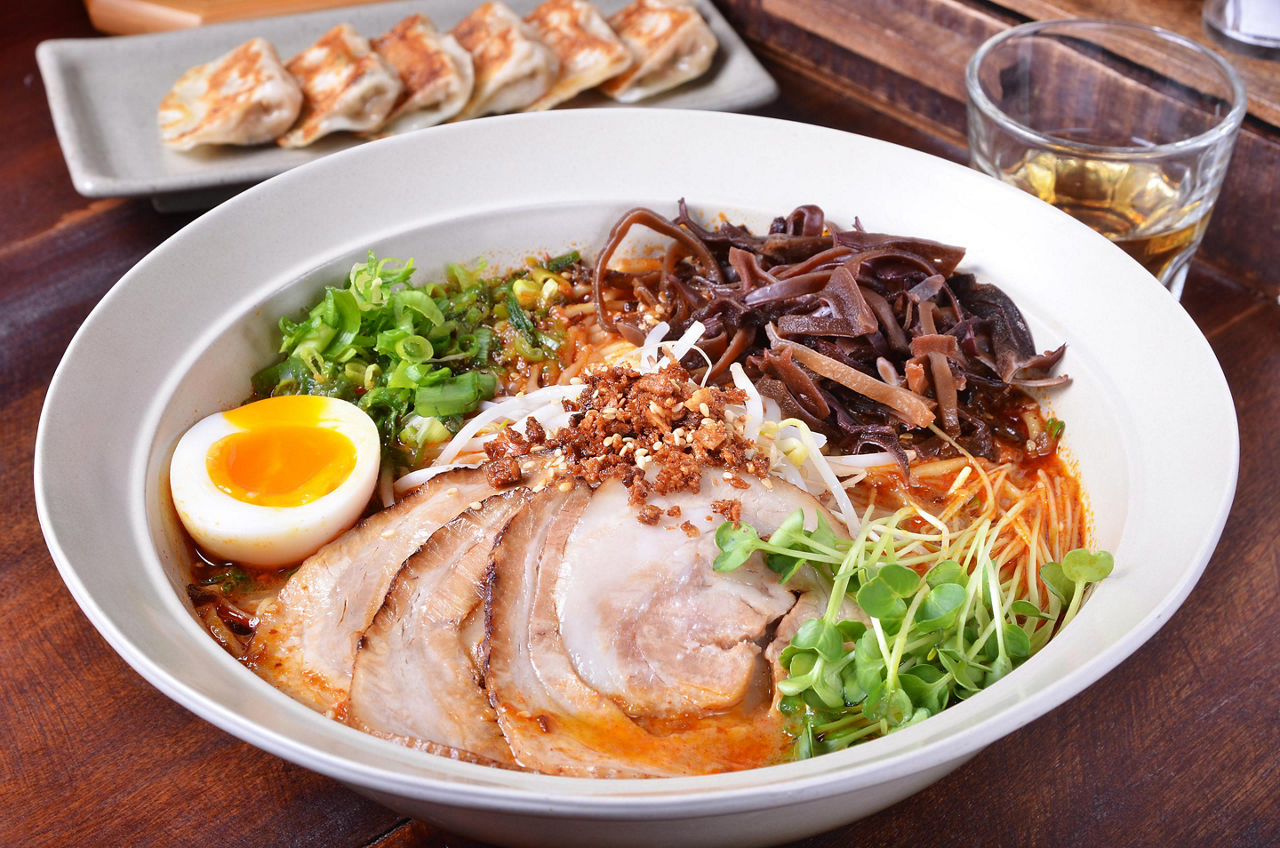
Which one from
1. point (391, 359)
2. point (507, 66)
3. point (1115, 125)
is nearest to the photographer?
point (391, 359)

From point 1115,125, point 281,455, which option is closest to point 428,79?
point 281,455

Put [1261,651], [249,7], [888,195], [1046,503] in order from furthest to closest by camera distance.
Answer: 1. [249,7]
2. [888,195]
3. [1046,503]
4. [1261,651]

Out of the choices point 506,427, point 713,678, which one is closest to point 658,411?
point 506,427

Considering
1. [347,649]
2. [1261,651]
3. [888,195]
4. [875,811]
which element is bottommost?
[1261,651]

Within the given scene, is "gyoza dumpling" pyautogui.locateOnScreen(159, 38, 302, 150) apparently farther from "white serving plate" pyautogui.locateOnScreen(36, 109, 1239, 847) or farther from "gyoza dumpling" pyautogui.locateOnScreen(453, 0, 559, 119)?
"white serving plate" pyautogui.locateOnScreen(36, 109, 1239, 847)

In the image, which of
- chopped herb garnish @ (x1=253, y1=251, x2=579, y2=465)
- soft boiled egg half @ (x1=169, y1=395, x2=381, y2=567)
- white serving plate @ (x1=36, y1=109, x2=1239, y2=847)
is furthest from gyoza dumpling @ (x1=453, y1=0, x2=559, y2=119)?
soft boiled egg half @ (x1=169, y1=395, x2=381, y2=567)

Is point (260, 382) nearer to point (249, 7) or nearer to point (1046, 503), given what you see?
point (1046, 503)

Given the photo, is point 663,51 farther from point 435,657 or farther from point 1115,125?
point 435,657
